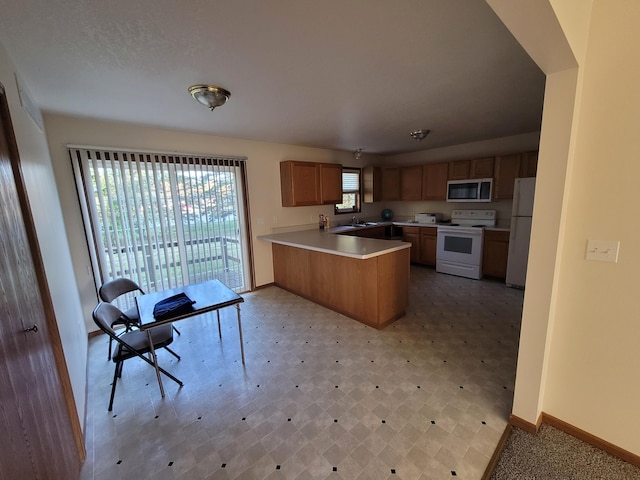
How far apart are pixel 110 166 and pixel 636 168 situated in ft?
13.9

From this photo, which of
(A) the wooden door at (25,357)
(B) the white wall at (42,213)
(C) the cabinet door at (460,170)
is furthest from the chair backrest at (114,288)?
(C) the cabinet door at (460,170)

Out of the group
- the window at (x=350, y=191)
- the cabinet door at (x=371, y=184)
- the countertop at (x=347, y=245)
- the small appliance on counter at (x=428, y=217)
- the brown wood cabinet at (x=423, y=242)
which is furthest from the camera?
the cabinet door at (x=371, y=184)

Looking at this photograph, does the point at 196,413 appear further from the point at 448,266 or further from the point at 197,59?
the point at 448,266

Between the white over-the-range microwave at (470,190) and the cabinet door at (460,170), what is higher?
the cabinet door at (460,170)

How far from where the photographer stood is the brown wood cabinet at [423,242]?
16.8 ft

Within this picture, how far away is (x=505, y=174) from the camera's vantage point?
427cm

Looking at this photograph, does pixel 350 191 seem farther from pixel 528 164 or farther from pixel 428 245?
pixel 528 164

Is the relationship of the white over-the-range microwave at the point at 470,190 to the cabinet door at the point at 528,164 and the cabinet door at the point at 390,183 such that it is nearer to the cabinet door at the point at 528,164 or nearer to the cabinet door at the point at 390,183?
the cabinet door at the point at 528,164

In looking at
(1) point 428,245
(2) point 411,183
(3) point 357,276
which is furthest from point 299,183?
(1) point 428,245

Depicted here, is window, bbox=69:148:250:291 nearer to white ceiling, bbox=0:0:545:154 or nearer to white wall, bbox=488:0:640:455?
white ceiling, bbox=0:0:545:154

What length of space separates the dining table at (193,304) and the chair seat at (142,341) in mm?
72

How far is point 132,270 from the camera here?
10.3 feet

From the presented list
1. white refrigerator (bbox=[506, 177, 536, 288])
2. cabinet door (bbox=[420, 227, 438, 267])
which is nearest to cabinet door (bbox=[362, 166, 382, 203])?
cabinet door (bbox=[420, 227, 438, 267])

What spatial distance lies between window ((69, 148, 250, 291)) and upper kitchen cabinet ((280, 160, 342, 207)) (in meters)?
0.73
